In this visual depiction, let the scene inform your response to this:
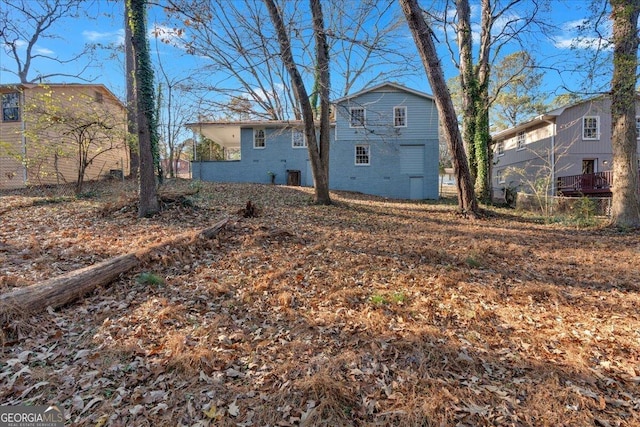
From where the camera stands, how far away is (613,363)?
2828 millimetres

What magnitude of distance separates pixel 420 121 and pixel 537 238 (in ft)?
43.0

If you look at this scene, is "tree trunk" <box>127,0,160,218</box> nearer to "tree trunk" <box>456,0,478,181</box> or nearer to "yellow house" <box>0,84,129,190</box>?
"yellow house" <box>0,84,129,190</box>

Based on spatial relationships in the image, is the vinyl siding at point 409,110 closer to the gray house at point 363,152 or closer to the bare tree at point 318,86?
the gray house at point 363,152

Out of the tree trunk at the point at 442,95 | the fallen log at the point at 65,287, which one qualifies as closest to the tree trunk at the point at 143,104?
the fallen log at the point at 65,287

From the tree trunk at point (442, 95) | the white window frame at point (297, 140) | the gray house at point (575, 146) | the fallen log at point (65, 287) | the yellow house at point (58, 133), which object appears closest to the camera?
the fallen log at point (65, 287)

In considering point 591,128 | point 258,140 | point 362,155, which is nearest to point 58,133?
point 258,140

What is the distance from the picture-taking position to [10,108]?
16.2m

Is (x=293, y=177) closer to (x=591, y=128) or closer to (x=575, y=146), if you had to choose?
(x=575, y=146)

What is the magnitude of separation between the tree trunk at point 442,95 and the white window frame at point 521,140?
14.6m

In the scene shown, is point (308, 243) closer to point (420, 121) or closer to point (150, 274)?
point (150, 274)

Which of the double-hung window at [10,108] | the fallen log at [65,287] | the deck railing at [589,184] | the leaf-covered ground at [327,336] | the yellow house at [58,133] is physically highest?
the double-hung window at [10,108]

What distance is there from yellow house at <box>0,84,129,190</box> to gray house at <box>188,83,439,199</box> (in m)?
5.55

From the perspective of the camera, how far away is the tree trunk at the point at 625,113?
324 inches

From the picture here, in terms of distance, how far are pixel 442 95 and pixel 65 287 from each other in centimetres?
973
